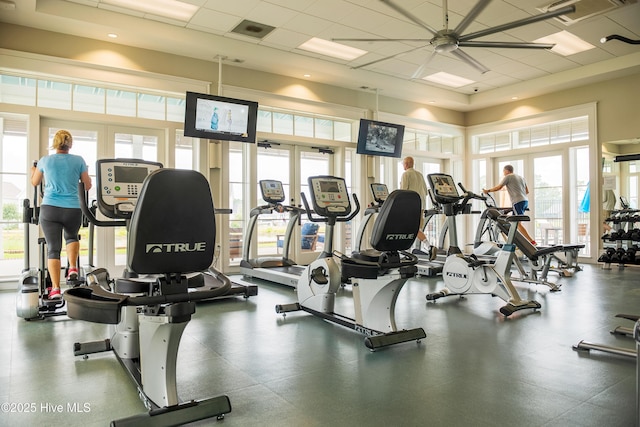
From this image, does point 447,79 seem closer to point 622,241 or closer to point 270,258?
point 622,241

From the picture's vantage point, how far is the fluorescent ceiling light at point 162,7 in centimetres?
534

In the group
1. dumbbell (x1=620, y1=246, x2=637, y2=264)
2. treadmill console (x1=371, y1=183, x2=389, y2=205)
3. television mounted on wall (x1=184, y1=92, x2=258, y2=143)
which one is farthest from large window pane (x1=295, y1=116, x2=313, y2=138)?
dumbbell (x1=620, y1=246, x2=637, y2=264)

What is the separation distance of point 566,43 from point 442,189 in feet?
12.5

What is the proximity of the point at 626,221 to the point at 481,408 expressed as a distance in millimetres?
6854

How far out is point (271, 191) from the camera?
249 inches

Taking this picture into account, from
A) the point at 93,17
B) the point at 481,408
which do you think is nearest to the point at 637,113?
the point at 481,408

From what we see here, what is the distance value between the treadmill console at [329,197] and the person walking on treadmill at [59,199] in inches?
79.9

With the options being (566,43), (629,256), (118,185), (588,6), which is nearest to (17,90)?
(118,185)

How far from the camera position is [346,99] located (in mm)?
8359

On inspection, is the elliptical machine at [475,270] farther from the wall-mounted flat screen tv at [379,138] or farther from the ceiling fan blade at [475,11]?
the wall-mounted flat screen tv at [379,138]

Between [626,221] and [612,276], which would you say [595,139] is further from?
[612,276]

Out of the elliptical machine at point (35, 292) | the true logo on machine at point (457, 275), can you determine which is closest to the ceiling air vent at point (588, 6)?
the true logo on machine at point (457, 275)

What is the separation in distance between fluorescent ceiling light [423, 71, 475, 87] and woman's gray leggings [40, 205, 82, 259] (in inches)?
259

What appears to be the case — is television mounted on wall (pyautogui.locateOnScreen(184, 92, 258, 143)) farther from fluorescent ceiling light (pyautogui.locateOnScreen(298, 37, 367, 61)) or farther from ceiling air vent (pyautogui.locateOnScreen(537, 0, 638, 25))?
ceiling air vent (pyautogui.locateOnScreen(537, 0, 638, 25))
